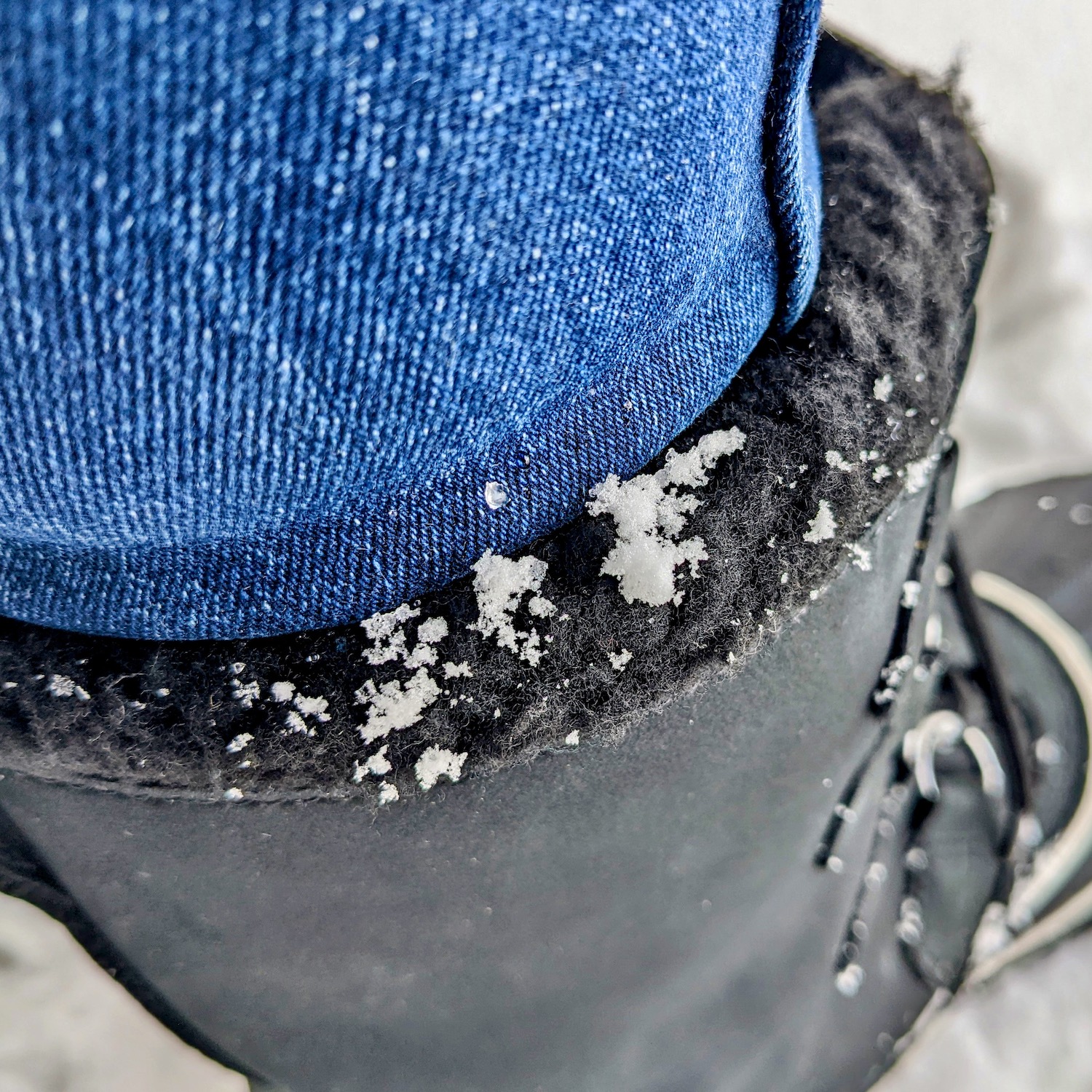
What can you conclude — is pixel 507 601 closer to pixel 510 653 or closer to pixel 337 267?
pixel 510 653

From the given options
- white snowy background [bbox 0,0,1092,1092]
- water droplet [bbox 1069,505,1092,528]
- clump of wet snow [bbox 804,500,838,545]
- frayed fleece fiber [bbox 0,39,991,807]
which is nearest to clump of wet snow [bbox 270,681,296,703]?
frayed fleece fiber [bbox 0,39,991,807]

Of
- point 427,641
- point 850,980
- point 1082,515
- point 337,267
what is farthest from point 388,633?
point 1082,515

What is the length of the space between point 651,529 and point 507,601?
0.05 metres

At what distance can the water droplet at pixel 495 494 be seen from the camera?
0.85 ft

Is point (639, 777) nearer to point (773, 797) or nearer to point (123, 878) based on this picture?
point (773, 797)

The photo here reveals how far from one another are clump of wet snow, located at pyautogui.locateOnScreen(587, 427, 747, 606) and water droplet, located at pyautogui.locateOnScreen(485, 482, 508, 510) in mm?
30

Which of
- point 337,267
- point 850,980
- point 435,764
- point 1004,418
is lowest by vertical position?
point 850,980

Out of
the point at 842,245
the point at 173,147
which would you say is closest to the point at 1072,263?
the point at 842,245

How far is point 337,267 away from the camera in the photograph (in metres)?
0.18

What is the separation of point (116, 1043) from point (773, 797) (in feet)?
1.63

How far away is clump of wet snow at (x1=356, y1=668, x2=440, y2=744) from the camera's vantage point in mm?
275

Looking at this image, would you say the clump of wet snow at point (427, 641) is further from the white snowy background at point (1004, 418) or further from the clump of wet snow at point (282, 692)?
the white snowy background at point (1004, 418)

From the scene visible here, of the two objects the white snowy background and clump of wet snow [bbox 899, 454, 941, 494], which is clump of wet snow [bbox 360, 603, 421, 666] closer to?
clump of wet snow [bbox 899, 454, 941, 494]

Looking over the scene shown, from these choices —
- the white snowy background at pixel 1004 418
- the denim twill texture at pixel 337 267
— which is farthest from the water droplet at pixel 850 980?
the denim twill texture at pixel 337 267
